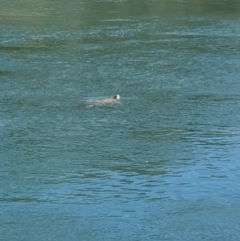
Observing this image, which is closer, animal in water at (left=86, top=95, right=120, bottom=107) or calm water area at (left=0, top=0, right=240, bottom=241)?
calm water area at (left=0, top=0, right=240, bottom=241)

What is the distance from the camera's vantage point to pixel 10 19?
1448 inches

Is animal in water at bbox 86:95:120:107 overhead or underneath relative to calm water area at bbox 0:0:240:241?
overhead

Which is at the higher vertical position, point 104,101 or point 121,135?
point 104,101

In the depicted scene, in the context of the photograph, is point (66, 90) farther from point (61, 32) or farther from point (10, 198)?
point (61, 32)

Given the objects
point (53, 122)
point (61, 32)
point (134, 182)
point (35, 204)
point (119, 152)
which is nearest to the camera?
point (35, 204)

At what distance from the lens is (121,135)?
59.6 ft

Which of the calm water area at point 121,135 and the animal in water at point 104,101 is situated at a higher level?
the animal in water at point 104,101

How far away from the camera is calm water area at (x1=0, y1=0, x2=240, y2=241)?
45.0 ft

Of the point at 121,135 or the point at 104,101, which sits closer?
the point at 121,135

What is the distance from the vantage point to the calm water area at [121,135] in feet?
45.0

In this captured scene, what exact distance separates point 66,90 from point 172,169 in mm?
6897

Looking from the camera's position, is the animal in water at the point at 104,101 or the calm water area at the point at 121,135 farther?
the animal in water at the point at 104,101

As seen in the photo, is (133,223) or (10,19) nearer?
(133,223)

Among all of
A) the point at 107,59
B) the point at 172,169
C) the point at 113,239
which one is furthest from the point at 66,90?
the point at 113,239
